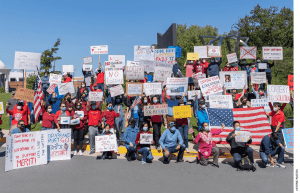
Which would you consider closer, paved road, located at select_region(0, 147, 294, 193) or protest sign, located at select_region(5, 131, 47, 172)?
paved road, located at select_region(0, 147, 294, 193)

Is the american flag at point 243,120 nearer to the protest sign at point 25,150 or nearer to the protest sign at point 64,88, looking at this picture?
the protest sign at point 25,150

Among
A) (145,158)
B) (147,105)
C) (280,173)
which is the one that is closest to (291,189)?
(280,173)

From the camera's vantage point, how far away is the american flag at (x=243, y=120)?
9.91 meters

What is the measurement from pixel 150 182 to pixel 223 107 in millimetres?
5456

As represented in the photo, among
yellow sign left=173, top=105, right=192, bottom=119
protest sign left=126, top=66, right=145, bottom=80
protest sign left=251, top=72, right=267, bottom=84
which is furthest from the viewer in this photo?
protest sign left=251, top=72, right=267, bottom=84

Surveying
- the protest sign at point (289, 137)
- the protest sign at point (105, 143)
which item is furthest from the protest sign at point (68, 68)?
the protest sign at point (289, 137)

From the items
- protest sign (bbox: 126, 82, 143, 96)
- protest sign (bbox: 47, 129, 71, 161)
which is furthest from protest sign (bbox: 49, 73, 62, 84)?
protest sign (bbox: 47, 129, 71, 161)

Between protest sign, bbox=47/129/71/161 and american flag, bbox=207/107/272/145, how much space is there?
5.32 meters

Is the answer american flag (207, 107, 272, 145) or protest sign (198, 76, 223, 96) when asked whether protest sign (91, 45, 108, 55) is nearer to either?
protest sign (198, 76, 223, 96)

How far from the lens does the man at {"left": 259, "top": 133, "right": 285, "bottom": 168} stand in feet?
27.0

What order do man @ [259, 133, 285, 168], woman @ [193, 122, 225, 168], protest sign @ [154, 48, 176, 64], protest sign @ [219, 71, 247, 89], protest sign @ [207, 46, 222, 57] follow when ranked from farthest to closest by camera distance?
protest sign @ [154, 48, 176, 64] < protest sign @ [207, 46, 222, 57] < protest sign @ [219, 71, 247, 89] < woman @ [193, 122, 225, 168] < man @ [259, 133, 285, 168]

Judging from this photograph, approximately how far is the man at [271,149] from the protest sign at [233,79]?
16.6 ft

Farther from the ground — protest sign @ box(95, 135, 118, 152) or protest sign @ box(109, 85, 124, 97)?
protest sign @ box(109, 85, 124, 97)

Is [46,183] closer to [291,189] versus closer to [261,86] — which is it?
[291,189]
